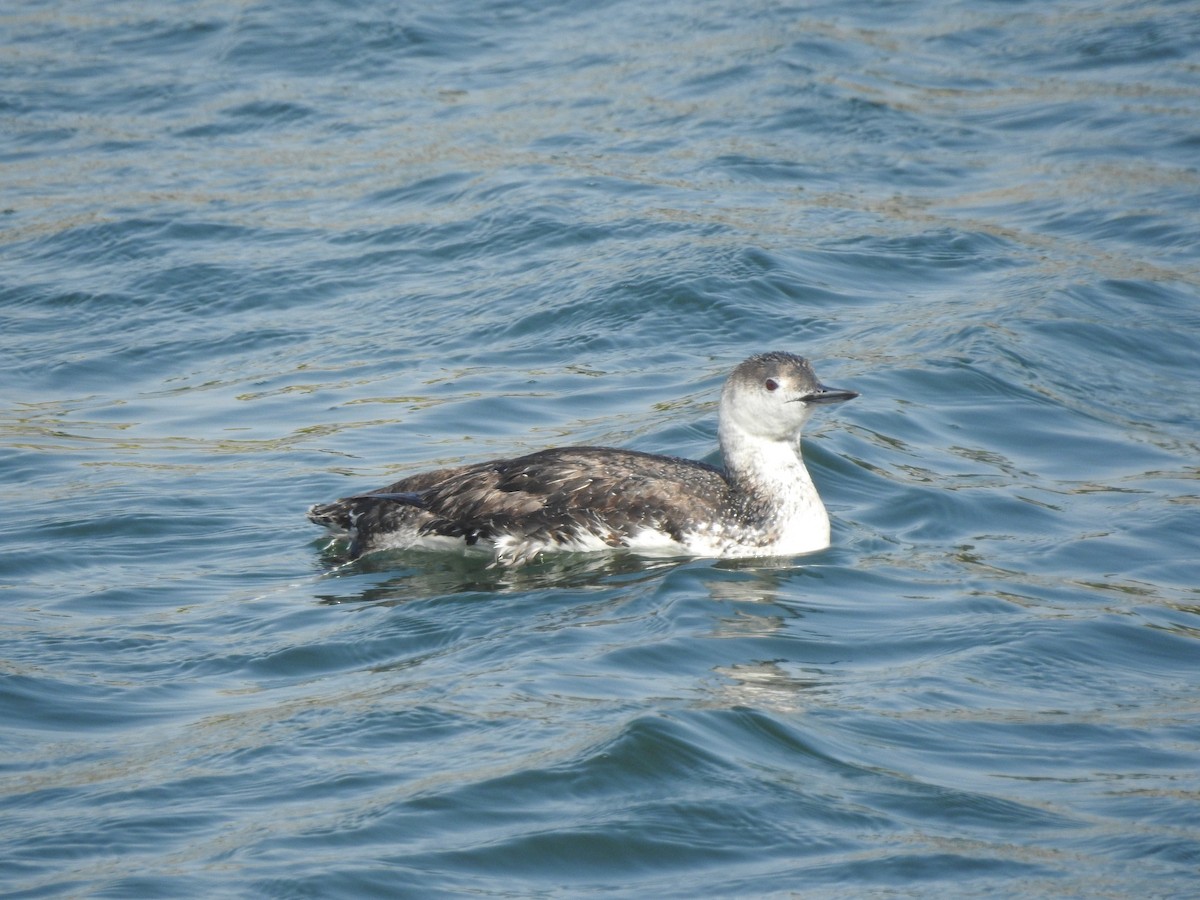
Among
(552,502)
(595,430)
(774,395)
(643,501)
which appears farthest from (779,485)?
(595,430)

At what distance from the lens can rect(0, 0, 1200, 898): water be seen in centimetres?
614

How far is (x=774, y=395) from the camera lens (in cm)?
884

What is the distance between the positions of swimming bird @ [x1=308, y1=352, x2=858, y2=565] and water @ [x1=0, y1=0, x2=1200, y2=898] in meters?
0.17

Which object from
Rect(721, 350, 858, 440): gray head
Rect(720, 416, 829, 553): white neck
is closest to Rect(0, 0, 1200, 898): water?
Rect(720, 416, 829, 553): white neck

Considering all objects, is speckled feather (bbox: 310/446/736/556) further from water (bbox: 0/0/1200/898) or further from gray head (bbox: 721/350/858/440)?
gray head (bbox: 721/350/858/440)

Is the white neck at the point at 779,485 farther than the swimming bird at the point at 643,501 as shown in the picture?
Yes

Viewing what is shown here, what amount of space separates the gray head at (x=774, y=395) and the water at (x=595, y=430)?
0.71 meters

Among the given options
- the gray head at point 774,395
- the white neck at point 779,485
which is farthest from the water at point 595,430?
the gray head at point 774,395

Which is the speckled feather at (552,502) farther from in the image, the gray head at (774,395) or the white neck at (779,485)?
the gray head at (774,395)

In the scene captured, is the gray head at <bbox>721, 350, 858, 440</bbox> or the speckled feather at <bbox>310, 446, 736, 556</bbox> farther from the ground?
the gray head at <bbox>721, 350, 858, 440</bbox>

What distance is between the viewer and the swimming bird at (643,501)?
28.4 feet

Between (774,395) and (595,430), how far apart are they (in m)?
2.34

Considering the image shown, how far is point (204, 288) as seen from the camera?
14.1 meters

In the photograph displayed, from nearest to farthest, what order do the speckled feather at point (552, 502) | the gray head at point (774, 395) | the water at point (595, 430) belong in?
the water at point (595, 430)
the speckled feather at point (552, 502)
the gray head at point (774, 395)
